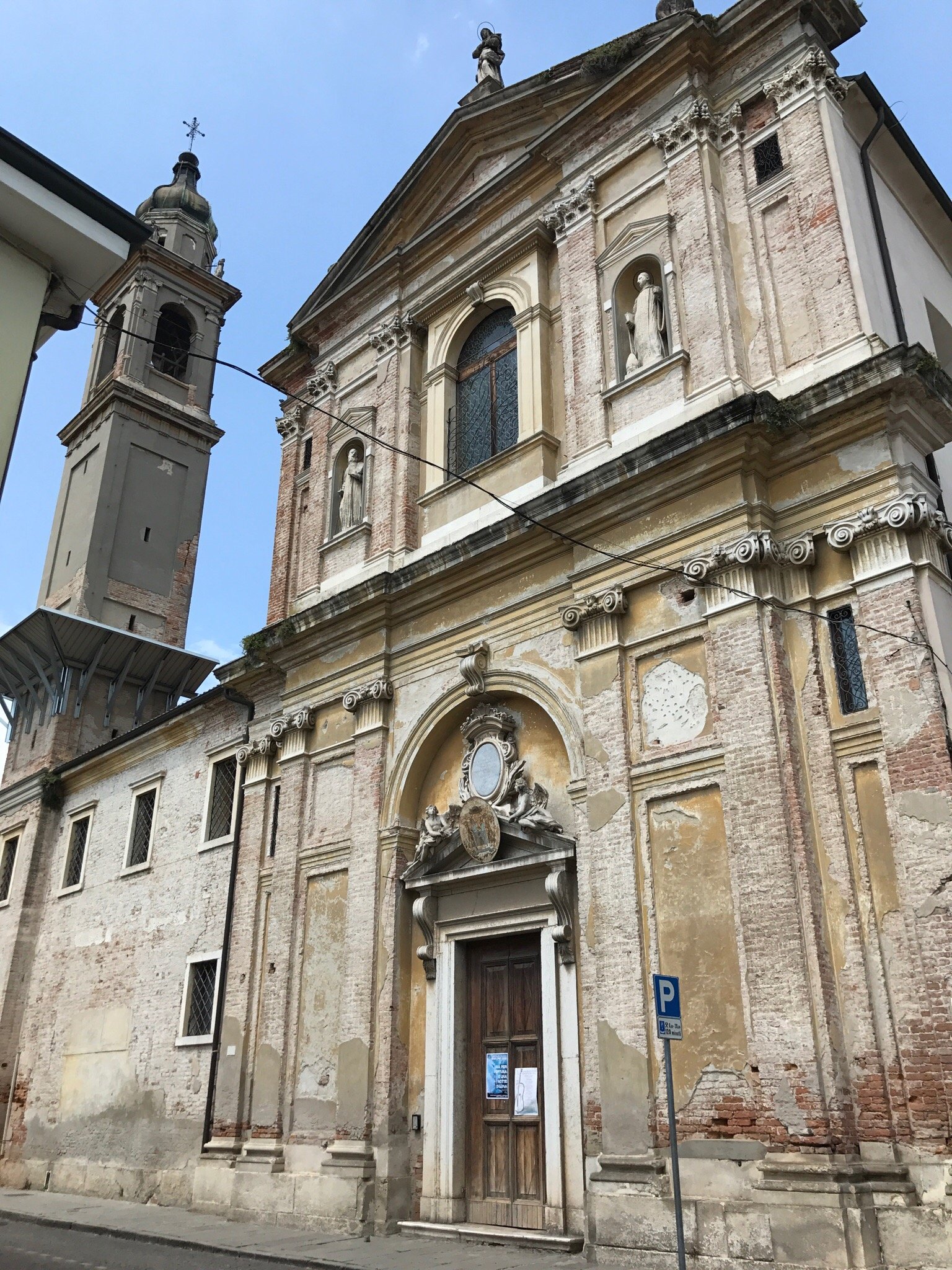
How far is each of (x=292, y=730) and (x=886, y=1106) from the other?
8.83 metres

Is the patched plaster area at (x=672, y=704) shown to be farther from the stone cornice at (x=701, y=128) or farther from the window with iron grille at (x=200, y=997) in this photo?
the window with iron grille at (x=200, y=997)

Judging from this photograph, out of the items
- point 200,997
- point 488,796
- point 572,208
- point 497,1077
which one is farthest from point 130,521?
point 497,1077

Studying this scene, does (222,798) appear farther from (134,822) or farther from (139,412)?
(139,412)

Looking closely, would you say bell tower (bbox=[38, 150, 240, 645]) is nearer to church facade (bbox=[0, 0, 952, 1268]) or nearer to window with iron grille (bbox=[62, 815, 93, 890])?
window with iron grille (bbox=[62, 815, 93, 890])

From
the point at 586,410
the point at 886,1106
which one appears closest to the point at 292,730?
the point at 586,410

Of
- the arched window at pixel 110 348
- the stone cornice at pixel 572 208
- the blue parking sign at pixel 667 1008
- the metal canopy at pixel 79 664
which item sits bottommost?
the blue parking sign at pixel 667 1008

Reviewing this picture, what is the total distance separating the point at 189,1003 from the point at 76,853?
6.38 metres

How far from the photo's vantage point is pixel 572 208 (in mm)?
13414

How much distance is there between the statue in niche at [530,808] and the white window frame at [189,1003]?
19.7ft

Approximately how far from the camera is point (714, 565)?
10.1 metres

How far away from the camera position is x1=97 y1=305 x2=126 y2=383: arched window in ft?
98.9

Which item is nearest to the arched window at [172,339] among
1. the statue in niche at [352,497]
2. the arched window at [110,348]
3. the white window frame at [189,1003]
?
the arched window at [110,348]

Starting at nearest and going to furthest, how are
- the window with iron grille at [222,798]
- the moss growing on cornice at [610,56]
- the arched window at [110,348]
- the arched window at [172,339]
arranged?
the moss growing on cornice at [610,56] < the window with iron grille at [222,798] < the arched window at [172,339] < the arched window at [110,348]

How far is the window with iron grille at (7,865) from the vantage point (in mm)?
21781
